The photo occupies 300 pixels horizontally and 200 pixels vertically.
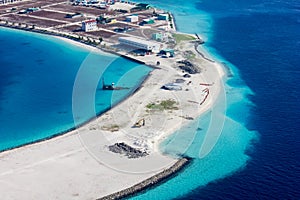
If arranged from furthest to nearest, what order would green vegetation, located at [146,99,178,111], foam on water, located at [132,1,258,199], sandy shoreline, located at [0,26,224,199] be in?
green vegetation, located at [146,99,178,111], foam on water, located at [132,1,258,199], sandy shoreline, located at [0,26,224,199]

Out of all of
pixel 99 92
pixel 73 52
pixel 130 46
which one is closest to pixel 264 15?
pixel 130 46

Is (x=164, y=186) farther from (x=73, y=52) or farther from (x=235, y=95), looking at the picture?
(x=73, y=52)

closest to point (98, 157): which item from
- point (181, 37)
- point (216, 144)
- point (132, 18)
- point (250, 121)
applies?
point (216, 144)

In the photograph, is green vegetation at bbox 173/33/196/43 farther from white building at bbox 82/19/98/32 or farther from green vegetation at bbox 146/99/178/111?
green vegetation at bbox 146/99/178/111

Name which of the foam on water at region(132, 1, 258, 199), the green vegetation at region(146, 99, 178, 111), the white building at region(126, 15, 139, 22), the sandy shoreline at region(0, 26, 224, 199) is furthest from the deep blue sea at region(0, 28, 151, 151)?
the white building at region(126, 15, 139, 22)

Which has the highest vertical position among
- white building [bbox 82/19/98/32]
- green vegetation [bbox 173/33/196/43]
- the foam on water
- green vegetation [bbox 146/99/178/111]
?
white building [bbox 82/19/98/32]
